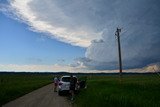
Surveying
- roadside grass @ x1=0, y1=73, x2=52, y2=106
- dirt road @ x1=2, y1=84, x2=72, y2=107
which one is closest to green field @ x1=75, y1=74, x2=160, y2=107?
dirt road @ x1=2, y1=84, x2=72, y2=107

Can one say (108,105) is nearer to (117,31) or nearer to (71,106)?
(71,106)

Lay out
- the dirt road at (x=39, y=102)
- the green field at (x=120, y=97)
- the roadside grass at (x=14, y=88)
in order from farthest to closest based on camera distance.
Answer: the roadside grass at (x=14, y=88), the dirt road at (x=39, y=102), the green field at (x=120, y=97)

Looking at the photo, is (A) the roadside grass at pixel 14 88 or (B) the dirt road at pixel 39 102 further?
(A) the roadside grass at pixel 14 88

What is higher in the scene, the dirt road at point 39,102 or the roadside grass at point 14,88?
the roadside grass at point 14,88

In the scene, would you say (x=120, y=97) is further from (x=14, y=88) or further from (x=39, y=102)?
(x=14, y=88)

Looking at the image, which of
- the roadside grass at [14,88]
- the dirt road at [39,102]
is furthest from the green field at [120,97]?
the roadside grass at [14,88]

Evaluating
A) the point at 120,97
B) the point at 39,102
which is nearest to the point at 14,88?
the point at 39,102

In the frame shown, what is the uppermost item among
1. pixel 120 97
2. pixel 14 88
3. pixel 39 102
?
pixel 14 88

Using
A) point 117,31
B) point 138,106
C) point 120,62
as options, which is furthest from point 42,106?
point 117,31

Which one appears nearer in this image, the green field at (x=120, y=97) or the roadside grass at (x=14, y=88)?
the green field at (x=120, y=97)

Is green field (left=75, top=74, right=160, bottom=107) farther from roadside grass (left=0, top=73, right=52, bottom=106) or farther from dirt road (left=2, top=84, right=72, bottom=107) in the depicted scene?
roadside grass (left=0, top=73, right=52, bottom=106)

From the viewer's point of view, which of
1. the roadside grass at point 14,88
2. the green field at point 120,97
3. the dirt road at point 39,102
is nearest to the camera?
the green field at point 120,97

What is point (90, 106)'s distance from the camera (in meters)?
17.7

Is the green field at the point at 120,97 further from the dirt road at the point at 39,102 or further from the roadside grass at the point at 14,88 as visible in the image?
the roadside grass at the point at 14,88
